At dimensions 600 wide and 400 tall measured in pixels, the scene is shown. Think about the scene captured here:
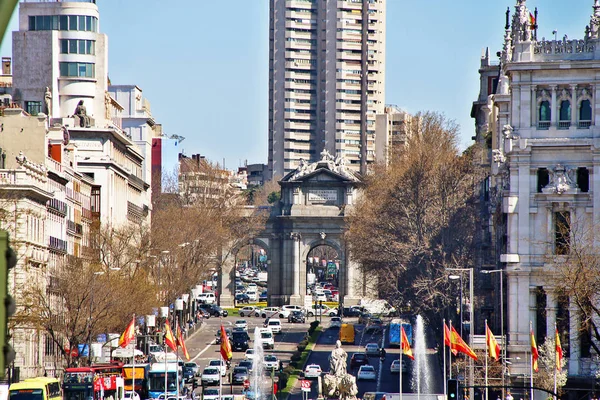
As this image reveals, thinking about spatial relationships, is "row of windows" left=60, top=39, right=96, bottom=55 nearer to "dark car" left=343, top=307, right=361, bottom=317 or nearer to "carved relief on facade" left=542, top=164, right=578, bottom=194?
"dark car" left=343, top=307, right=361, bottom=317

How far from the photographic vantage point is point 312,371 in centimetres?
9075

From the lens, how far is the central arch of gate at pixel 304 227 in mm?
174000

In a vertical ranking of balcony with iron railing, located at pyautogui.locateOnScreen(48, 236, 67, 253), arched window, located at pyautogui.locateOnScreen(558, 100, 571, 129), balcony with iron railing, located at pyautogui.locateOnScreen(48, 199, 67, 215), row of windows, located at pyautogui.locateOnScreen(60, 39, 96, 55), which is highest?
row of windows, located at pyautogui.locateOnScreen(60, 39, 96, 55)

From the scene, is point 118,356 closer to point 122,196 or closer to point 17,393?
point 17,393

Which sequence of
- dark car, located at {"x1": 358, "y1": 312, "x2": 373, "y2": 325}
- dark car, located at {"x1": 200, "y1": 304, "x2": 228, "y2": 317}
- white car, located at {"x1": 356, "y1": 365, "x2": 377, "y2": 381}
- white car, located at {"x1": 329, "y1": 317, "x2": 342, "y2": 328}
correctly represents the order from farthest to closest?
dark car, located at {"x1": 200, "y1": 304, "x2": 228, "y2": 317}, dark car, located at {"x1": 358, "y1": 312, "x2": 373, "y2": 325}, white car, located at {"x1": 329, "y1": 317, "x2": 342, "y2": 328}, white car, located at {"x1": 356, "y1": 365, "x2": 377, "y2": 381}

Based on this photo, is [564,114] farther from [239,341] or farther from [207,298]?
[207,298]

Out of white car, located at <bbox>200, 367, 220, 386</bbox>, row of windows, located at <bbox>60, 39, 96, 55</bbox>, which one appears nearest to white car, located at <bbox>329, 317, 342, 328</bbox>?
row of windows, located at <bbox>60, 39, 96, 55</bbox>

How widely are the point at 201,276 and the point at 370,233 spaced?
32.3 meters

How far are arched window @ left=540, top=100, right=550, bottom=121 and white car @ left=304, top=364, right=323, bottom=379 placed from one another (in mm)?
28646

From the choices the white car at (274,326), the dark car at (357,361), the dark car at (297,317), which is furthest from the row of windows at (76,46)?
the dark car at (357,361)

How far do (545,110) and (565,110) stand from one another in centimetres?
93

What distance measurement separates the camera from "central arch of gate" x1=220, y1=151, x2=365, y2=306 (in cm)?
17400

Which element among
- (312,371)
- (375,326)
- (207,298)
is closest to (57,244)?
(312,371)

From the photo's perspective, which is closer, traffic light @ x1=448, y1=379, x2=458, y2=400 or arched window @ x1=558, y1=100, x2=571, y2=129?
traffic light @ x1=448, y1=379, x2=458, y2=400
